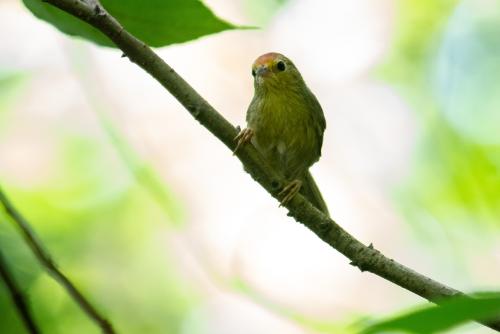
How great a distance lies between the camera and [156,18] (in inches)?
59.2

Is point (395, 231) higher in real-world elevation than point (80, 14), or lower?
higher

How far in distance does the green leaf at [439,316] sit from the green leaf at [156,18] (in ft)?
3.15

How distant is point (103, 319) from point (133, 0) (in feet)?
2.19

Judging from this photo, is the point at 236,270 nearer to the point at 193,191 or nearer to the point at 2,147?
the point at 193,191

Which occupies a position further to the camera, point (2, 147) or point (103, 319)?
point (2, 147)

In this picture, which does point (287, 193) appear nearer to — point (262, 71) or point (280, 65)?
point (262, 71)

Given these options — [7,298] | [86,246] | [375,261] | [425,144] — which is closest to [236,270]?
[86,246]

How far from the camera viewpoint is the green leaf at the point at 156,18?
1.47 metres

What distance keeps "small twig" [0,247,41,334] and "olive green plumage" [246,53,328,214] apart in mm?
2659

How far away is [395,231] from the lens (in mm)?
7840

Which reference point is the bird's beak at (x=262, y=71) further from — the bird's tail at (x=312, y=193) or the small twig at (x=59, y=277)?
the small twig at (x=59, y=277)

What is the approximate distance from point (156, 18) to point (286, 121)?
2.97 metres

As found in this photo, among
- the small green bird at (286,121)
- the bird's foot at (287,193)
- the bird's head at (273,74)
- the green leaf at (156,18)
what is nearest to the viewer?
the green leaf at (156,18)

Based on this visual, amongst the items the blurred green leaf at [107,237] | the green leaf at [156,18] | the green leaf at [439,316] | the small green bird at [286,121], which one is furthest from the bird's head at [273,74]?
the green leaf at [439,316]
